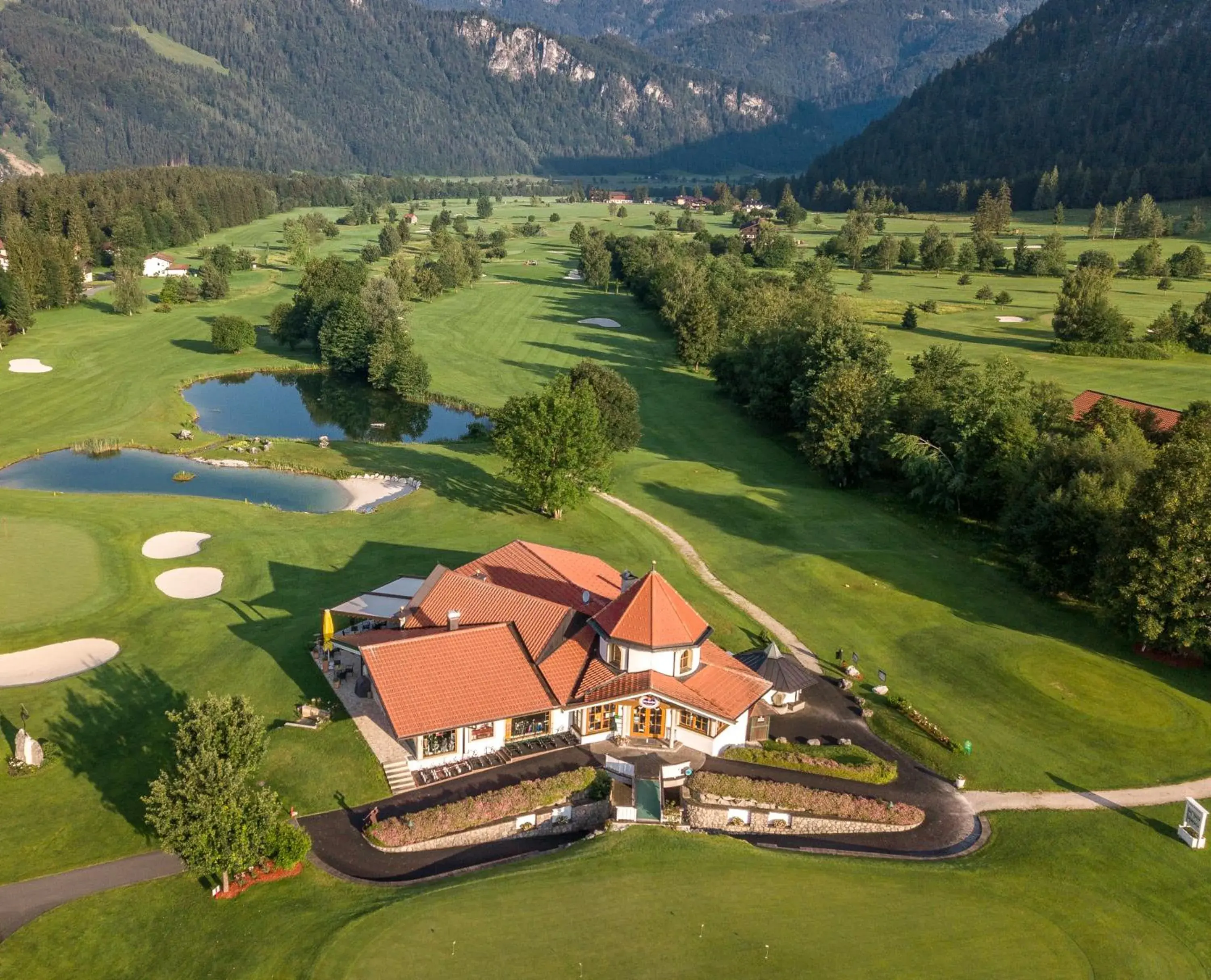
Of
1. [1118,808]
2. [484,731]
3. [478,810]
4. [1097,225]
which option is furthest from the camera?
[1097,225]

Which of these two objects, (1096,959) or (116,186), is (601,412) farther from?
(116,186)

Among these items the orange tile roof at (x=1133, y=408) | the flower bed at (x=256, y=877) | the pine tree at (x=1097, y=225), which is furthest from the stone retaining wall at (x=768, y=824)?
the pine tree at (x=1097, y=225)

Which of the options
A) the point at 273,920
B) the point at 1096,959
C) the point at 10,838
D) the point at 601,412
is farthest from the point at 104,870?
the point at 601,412

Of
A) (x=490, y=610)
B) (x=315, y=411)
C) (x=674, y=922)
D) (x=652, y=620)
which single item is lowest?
(x=315, y=411)

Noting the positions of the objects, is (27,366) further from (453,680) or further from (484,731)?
(484,731)

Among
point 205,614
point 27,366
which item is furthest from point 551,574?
point 27,366
